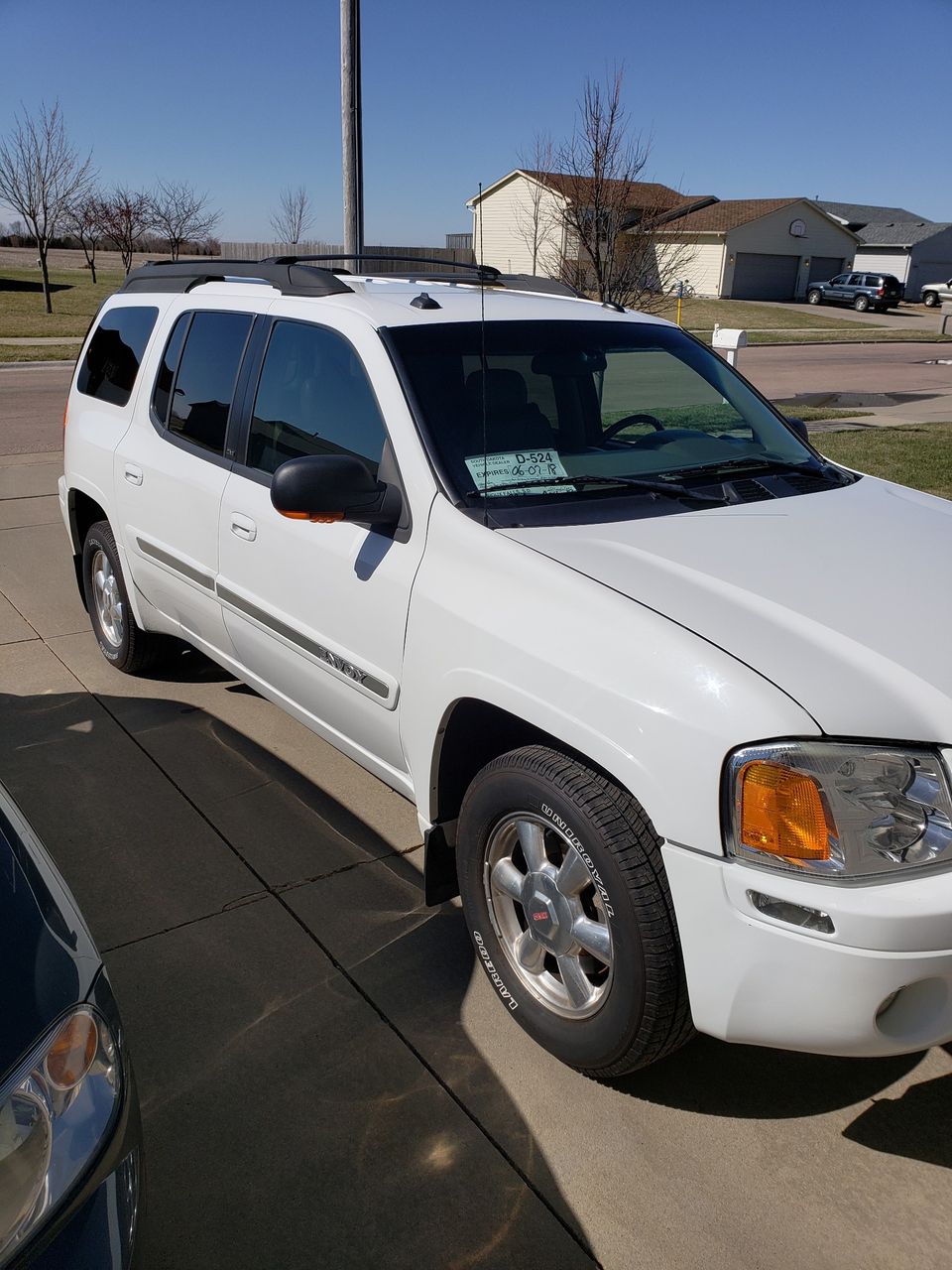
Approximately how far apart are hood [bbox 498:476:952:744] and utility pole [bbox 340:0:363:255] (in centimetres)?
675

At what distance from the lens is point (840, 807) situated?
2164 millimetres

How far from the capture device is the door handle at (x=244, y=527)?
3721mm

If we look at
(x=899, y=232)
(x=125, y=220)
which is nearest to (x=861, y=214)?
(x=899, y=232)

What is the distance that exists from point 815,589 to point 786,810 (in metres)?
0.67

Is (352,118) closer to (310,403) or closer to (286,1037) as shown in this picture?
(310,403)

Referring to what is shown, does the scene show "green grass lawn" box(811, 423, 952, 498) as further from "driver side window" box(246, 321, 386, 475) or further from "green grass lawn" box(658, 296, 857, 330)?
"green grass lawn" box(658, 296, 857, 330)

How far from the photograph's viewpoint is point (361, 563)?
3195mm

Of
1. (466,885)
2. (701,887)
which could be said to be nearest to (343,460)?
(466,885)

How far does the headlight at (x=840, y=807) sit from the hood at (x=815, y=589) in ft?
0.22

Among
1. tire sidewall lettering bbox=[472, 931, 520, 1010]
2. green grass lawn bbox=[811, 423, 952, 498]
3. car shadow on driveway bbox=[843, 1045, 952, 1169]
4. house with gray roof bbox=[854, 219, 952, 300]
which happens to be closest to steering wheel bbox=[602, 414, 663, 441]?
tire sidewall lettering bbox=[472, 931, 520, 1010]

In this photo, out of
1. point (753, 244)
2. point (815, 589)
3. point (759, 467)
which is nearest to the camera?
point (815, 589)

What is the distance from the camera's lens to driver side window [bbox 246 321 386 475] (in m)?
3.38

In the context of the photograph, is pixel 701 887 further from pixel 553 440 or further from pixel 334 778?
pixel 334 778

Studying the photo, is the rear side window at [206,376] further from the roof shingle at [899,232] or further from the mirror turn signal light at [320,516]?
the roof shingle at [899,232]
